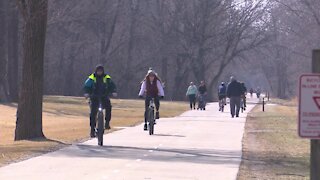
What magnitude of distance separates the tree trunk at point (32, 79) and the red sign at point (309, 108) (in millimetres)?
13075

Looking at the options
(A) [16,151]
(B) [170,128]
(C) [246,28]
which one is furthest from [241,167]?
(C) [246,28]

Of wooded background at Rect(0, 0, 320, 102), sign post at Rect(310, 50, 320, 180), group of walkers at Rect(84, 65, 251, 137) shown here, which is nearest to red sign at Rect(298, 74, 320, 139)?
sign post at Rect(310, 50, 320, 180)

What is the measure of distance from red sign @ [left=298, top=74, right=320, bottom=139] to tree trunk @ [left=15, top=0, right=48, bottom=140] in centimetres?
1307

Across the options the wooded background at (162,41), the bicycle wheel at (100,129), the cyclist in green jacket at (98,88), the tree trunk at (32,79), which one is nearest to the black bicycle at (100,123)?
the bicycle wheel at (100,129)

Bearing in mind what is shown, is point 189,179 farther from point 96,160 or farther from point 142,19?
point 142,19

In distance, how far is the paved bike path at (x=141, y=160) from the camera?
13266 mm

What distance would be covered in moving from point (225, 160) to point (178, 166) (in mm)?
1616

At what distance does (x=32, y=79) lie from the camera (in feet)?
69.8

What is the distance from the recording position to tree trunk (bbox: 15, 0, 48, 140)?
21000 millimetres

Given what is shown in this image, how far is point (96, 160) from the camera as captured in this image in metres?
15.3

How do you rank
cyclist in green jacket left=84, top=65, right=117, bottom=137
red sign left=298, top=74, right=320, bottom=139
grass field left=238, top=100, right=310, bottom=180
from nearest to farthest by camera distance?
red sign left=298, top=74, right=320, bottom=139
grass field left=238, top=100, right=310, bottom=180
cyclist in green jacket left=84, top=65, right=117, bottom=137

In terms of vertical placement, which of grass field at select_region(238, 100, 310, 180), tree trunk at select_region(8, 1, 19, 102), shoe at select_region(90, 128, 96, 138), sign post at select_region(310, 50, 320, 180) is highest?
tree trunk at select_region(8, 1, 19, 102)

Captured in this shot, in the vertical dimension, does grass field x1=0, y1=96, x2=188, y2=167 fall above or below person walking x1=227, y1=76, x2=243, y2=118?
below

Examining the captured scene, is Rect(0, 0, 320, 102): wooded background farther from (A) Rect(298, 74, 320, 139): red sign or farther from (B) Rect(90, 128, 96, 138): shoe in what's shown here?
(A) Rect(298, 74, 320, 139): red sign
